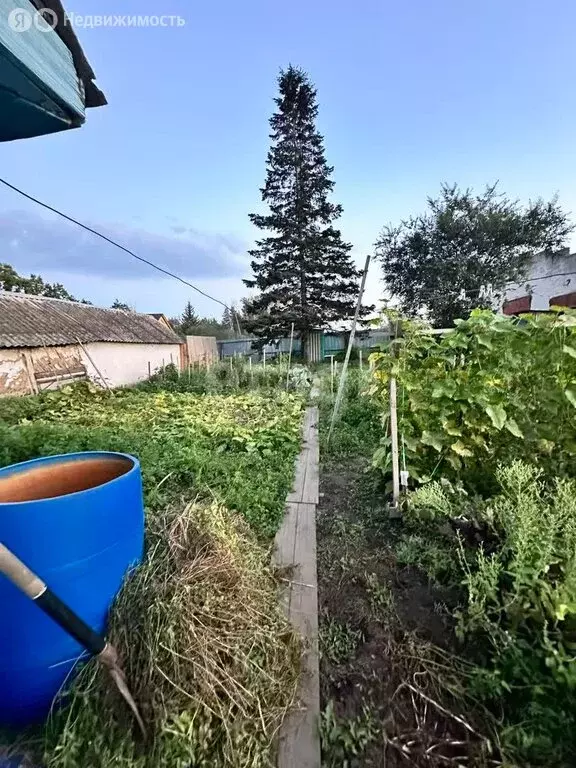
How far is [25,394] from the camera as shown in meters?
7.51

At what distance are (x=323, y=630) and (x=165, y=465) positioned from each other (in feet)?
6.51

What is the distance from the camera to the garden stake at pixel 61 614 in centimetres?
75

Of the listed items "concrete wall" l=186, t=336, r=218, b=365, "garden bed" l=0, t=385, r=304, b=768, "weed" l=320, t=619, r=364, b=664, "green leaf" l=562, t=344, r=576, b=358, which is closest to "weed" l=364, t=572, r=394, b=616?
→ "weed" l=320, t=619, r=364, b=664

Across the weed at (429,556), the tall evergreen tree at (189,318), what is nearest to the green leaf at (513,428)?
the weed at (429,556)

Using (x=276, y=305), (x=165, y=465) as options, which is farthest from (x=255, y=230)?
(x=165, y=465)

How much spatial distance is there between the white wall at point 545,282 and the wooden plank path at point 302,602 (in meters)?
13.1

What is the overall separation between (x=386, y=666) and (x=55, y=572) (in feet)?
4.26

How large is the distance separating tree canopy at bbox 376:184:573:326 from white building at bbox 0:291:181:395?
1107 centimetres

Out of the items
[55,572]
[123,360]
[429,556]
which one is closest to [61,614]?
[55,572]

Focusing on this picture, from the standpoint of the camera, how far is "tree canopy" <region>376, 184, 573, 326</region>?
14.1 m

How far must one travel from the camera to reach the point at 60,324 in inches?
371

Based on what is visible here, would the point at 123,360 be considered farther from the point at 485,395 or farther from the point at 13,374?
the point at 485,395

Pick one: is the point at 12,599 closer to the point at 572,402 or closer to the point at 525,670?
the point at 525,670

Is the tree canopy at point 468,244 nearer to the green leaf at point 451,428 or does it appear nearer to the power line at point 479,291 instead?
the power line at point 479,291
